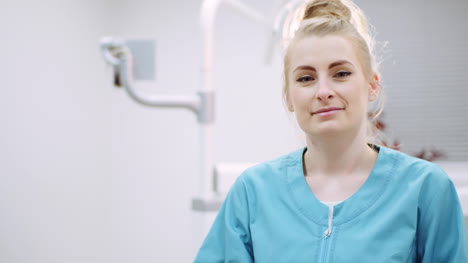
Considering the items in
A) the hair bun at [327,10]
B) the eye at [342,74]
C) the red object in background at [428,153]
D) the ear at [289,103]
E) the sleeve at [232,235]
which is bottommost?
the red object in background at [428,153]

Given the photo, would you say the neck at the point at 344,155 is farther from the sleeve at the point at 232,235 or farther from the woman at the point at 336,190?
the sleeve at the point at 232,235

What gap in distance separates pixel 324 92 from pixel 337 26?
16cm

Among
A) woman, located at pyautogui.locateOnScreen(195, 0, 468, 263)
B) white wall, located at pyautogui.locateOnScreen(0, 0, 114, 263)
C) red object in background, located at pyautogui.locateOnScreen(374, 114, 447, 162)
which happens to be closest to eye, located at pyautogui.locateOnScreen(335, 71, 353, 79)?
woman, located at pyautogui.locateOnScreen(195, 0, 468, 263)

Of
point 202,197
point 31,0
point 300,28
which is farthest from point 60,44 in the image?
point 300,28

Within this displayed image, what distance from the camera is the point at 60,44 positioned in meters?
2.84

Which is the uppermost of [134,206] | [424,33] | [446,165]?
[424,33]

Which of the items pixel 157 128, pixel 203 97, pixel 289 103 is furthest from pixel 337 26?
pixel 157 128

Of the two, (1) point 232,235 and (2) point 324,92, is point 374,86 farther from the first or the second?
(1) point 232,235

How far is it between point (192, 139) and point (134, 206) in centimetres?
59

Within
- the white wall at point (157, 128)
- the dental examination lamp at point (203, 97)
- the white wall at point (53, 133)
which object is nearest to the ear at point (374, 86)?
the dental examination lamp at point (203, 97)

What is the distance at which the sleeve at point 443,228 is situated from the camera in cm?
94

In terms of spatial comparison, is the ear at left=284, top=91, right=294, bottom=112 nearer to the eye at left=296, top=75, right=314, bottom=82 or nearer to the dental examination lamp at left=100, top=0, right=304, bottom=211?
the eye at left=296, top=75, right=314, bottom=82

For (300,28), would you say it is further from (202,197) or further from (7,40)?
(7,40)

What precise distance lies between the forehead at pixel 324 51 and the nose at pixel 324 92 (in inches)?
1.5
